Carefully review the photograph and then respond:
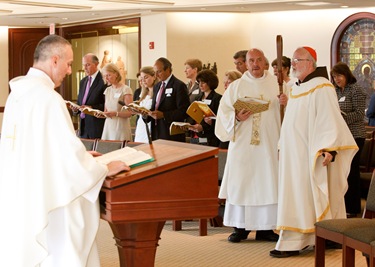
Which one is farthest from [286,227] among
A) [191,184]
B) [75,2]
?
[75,2]

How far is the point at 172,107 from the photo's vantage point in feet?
31.2

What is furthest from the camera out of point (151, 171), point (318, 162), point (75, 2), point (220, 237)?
point (75, 2)

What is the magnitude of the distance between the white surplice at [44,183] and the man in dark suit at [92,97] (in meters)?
6.50

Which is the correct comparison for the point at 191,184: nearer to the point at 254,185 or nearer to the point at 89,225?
the point at 89,225

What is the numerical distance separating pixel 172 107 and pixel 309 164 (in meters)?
2.94

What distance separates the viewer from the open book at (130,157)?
4.46m

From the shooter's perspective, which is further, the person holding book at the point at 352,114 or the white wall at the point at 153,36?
the white wall at the point at 153,36

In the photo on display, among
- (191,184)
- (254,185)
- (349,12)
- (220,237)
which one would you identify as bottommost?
(220,237)

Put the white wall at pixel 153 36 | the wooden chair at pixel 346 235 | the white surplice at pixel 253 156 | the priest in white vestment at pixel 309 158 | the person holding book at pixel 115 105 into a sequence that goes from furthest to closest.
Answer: the white wall at pixel 153 36 < the person holding book at pixel 115 105 < the white surplice at pixel 253 156 < the priest in white vestment at pixel 309 158 < the wooden chair at pixel 346 235

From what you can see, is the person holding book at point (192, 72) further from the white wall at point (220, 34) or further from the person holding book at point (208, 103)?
the white wall at point (220, 34)

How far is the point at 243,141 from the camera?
25.2 feet

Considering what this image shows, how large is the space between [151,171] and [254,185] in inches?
139

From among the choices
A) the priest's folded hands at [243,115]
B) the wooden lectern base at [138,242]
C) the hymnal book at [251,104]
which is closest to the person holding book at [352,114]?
the hymnal book at [251,104]

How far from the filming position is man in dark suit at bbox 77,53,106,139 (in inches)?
431
